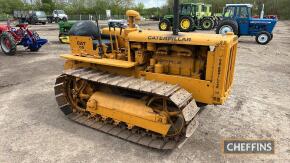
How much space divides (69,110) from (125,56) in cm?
167

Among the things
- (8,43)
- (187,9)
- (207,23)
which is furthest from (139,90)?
(207,23)

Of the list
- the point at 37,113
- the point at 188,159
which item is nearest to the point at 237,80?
the point at 188,159

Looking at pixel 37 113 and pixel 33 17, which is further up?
pixel 33 17

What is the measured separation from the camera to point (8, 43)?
13.1m

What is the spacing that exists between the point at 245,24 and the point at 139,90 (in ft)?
49.1

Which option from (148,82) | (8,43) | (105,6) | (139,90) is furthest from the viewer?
(105,6)

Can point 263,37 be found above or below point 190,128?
above

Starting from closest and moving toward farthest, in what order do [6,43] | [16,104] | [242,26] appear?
[16,104] → [6,43] → [242,26]

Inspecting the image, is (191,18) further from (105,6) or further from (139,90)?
(105,6)

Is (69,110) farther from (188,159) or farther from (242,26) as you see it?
(242,26)

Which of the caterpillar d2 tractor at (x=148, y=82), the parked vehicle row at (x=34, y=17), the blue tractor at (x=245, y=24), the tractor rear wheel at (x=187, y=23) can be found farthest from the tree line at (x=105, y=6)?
the caterpillar d2 tractor at (x=148, y=82)

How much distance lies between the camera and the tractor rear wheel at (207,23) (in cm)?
2386

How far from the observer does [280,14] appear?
5144cm

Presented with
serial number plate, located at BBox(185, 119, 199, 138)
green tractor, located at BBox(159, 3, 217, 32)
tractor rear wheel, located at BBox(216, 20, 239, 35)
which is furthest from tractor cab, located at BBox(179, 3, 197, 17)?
serial number plate, located at BBox(185, 119, 199, 138)
